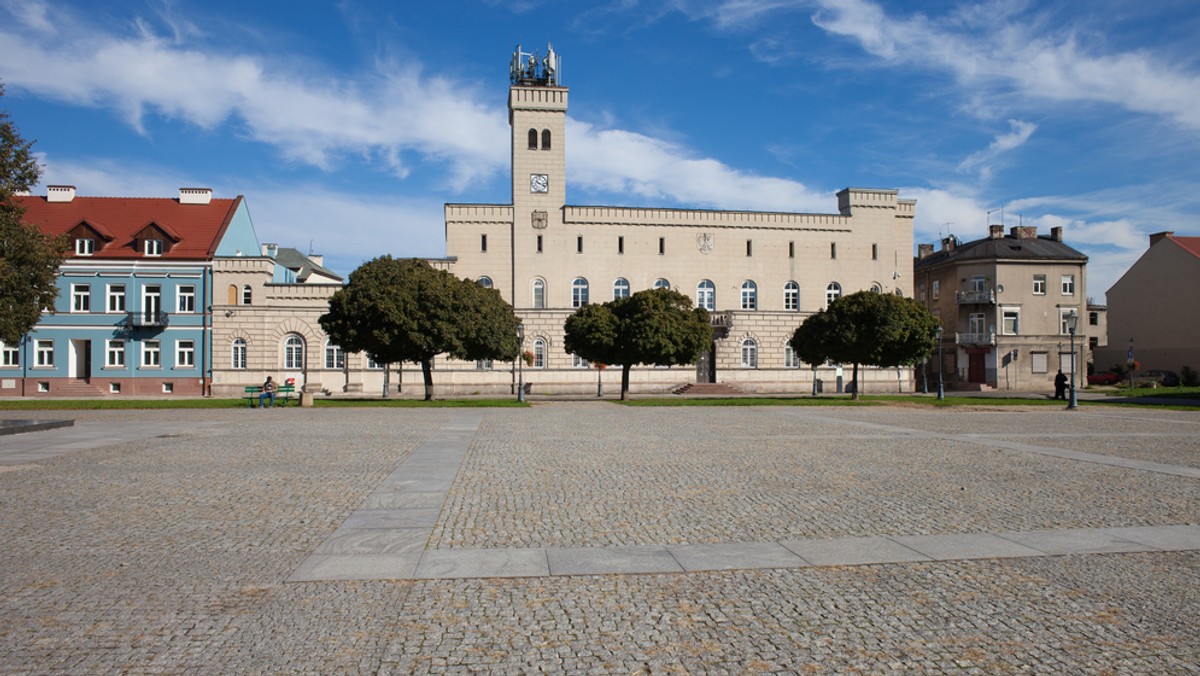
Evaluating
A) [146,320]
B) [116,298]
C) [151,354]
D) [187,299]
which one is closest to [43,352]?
[116,298]

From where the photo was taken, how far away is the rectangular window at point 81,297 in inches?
1866

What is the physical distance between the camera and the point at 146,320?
47.5 m

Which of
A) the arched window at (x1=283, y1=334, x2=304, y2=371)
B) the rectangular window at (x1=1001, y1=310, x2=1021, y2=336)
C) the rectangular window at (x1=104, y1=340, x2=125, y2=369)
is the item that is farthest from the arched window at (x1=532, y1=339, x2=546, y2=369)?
the rectangular window at (x1=1001, y1=310, x2=1021, y2=336)

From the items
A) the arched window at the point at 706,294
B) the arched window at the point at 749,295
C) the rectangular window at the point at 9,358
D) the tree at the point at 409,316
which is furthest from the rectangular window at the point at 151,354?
the arched window at the point at 749,295

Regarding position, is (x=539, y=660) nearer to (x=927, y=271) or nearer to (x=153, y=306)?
(x=153, y=306)

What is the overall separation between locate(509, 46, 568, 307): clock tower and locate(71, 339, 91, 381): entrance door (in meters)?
26.8

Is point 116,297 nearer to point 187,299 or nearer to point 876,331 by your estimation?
point 187,299

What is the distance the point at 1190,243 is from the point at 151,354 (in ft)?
234

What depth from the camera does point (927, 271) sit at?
65312 millimetres

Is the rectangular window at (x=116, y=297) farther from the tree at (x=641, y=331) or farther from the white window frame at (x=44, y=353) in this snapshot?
the tree at (x=641, y=331)

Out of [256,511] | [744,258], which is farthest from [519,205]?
[256,511]

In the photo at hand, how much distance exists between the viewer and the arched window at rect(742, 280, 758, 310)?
189ft

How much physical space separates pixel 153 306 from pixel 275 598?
4917cm

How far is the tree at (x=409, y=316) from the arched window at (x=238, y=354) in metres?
15.3
